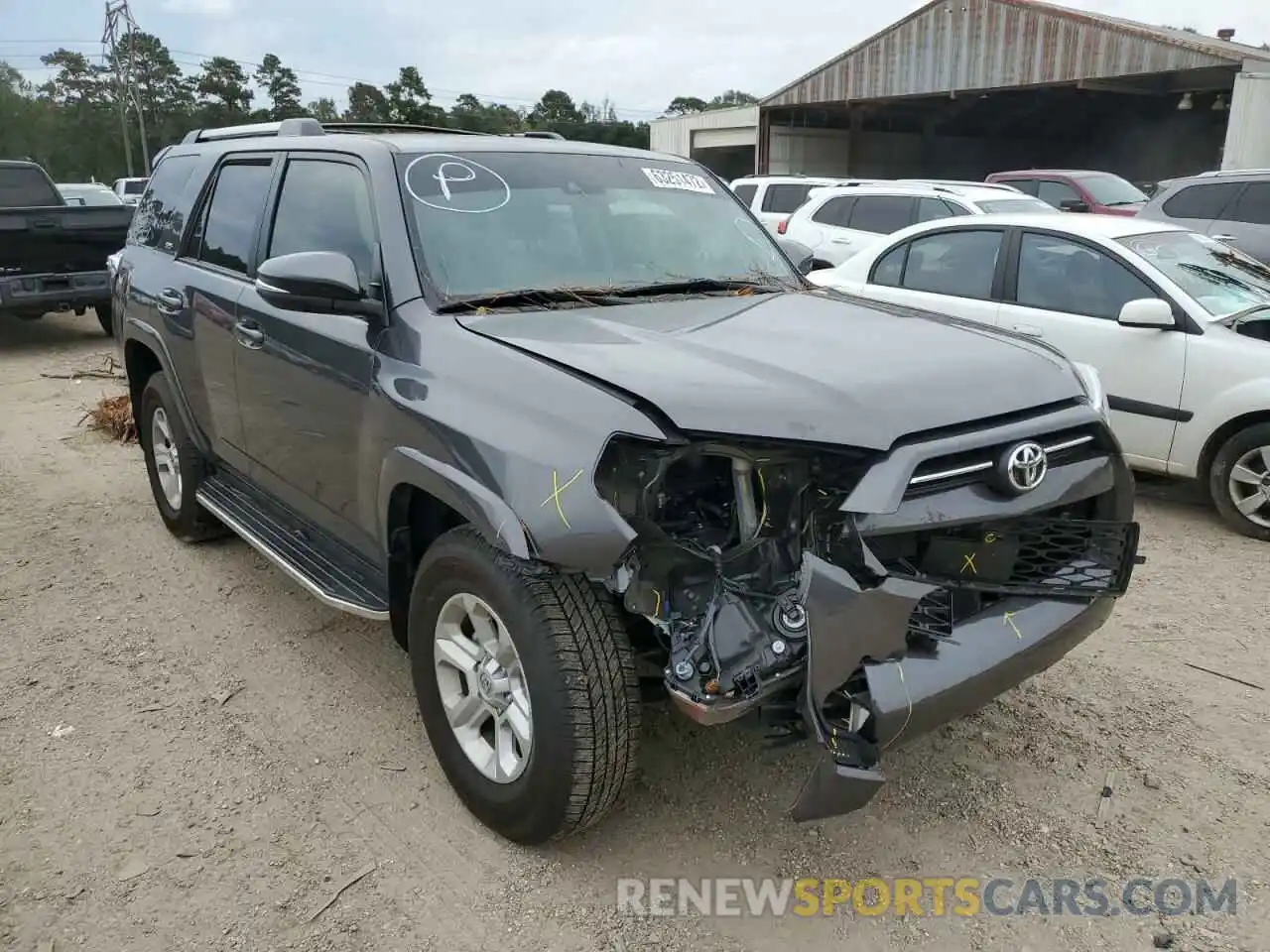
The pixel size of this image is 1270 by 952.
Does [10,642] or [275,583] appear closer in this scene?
[10,642]

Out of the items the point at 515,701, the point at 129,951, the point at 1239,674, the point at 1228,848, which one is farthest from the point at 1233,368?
the point at 129,951

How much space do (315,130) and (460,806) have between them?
273 cm

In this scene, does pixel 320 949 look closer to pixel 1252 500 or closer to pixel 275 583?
pixel 275 583

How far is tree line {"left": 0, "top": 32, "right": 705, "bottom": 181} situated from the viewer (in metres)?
54.5

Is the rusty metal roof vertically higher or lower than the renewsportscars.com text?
higher

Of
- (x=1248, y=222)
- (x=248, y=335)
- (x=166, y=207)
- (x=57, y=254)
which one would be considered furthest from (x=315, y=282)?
(x=1248, y=222)

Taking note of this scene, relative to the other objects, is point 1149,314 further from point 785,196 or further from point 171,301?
point 785,196

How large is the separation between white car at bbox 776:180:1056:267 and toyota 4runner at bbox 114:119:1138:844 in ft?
26.4

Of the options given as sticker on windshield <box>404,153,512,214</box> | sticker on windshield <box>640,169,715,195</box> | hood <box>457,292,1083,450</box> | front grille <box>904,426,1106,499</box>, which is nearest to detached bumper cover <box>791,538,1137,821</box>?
front grille <box>904,426,1106,499</box>

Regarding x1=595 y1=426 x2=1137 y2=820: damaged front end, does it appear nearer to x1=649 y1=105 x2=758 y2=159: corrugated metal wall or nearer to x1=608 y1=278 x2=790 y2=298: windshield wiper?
x1=608 y1=278 x2=790 y2=298: windshield wiper

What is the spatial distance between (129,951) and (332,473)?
1.57 metres

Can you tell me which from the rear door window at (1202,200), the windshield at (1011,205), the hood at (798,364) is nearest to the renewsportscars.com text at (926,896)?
the hood at (798,364)

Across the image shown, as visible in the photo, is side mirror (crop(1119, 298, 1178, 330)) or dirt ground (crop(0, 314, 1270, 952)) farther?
side mirror (crop(1119, 298, 1178, 330))

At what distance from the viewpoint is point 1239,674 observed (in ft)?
12.6
